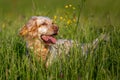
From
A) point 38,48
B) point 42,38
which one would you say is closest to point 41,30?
point 42,38

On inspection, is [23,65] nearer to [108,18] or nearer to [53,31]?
[53,31]

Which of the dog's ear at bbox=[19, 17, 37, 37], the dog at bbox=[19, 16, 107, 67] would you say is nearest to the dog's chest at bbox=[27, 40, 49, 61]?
the dog at bbox=[19, 16, 107, 67]

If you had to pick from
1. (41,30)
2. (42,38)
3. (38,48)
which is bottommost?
(38,48)

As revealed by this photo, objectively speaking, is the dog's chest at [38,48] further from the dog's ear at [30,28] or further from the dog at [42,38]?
the dog's ear at [30,28]

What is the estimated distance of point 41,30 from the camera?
6230 mm

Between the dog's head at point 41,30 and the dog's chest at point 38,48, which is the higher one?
the dog's head at point 41,30

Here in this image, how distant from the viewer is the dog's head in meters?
6.20

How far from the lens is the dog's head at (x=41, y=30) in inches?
244

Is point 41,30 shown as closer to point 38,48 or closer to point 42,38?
point 42,38

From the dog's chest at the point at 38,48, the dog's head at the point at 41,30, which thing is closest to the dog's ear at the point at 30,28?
the dog's head at the point at 41,30

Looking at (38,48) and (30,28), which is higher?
(30,28)

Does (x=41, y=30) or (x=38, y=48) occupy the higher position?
(x=41, y=30)

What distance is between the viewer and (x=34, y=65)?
5445 mm

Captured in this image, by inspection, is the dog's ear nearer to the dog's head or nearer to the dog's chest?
the dog's head
